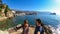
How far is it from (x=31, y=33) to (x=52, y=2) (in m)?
0.57

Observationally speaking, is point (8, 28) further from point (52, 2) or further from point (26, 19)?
point (52, 2)

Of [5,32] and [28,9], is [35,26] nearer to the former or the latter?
[28,9]

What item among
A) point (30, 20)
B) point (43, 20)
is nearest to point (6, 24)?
point (30, 20)

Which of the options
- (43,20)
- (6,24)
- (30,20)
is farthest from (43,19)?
(6,24)

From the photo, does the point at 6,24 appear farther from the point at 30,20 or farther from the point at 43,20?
the point at 43,20

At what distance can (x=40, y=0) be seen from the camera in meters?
1.98

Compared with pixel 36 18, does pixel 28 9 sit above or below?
above

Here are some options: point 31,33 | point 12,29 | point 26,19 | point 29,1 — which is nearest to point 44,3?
point 29,1

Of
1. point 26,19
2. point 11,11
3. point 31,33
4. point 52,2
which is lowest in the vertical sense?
point 31,33

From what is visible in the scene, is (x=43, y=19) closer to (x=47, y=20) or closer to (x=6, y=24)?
(x=47, y=20)

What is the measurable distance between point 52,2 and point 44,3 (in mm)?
122

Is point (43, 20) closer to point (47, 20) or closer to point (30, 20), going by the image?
point (47, 20)

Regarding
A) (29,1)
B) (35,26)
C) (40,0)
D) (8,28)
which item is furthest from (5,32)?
(40,0)

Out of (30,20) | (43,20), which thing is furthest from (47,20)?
(30,20)
